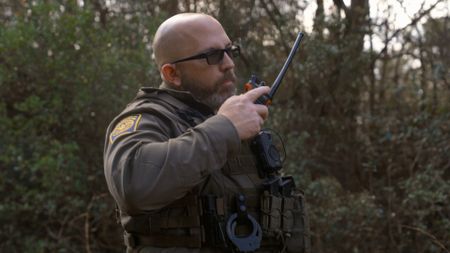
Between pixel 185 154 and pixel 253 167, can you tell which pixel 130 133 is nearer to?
pixel 185 154

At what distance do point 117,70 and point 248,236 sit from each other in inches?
167

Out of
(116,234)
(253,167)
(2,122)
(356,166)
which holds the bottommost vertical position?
(116,234)

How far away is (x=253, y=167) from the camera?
2.51 m

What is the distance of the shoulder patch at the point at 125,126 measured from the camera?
2.20 metres

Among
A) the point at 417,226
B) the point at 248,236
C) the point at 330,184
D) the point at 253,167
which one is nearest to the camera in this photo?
the point at 248,236

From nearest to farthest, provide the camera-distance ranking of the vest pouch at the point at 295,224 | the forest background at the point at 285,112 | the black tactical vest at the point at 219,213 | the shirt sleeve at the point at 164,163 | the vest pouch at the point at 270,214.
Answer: the shirt sleeve at the point at 164,163 → the black tactical vest at the point at 219,213 → the vest pouch at the point at 270,214 → the vest pouch at the point at 295,224 → the forest background at the point at 285,112

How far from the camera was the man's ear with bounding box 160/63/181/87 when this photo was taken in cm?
257

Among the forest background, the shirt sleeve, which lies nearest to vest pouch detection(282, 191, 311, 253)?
the shirt sleeve

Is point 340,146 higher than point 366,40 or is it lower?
lower

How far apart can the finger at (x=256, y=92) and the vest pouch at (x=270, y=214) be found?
0.40 meters

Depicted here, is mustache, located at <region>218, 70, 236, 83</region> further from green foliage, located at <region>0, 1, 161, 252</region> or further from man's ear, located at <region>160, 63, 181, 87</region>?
green foliage, located at <region>0, 1, 161, 252</region>

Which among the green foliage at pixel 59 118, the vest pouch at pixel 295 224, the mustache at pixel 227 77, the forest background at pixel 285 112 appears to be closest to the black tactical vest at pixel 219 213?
the vest pouch at pixel 295 224

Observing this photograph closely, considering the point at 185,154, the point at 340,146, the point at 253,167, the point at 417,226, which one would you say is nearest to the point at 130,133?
the point at 185,154

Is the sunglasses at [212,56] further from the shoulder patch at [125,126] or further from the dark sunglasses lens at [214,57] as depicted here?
the shoulder patch at [125,126]
